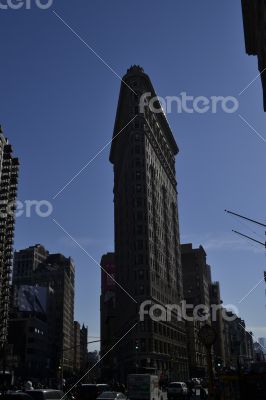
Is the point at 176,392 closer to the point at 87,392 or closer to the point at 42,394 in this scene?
the point at 87,392

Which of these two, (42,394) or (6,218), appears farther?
(6,218)

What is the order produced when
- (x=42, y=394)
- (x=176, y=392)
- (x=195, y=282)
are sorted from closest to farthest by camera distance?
(x=42, y=394), (x=176, y=392), (x=195, y=282)

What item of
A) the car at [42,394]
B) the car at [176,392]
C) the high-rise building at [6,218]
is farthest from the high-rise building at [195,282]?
the car at [42,394]

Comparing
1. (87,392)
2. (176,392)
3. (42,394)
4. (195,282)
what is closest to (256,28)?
(87,392)

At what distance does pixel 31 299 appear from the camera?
488 feet

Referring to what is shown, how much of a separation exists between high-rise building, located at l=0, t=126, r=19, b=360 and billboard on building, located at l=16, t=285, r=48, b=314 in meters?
24.4

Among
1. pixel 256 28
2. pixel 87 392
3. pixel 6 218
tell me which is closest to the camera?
pixel 87 392

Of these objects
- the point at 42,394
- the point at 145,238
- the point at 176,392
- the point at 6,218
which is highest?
the point at 6,218

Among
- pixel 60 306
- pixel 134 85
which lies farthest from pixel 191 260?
pixel 134 85

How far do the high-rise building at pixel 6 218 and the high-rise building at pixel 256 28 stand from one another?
280 ft

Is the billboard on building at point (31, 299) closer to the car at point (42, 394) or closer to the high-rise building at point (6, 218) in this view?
the high-rise building at point (6, 218)

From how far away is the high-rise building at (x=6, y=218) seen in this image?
116 m

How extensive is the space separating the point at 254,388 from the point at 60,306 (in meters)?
183

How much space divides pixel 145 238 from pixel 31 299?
56615 millimetres
